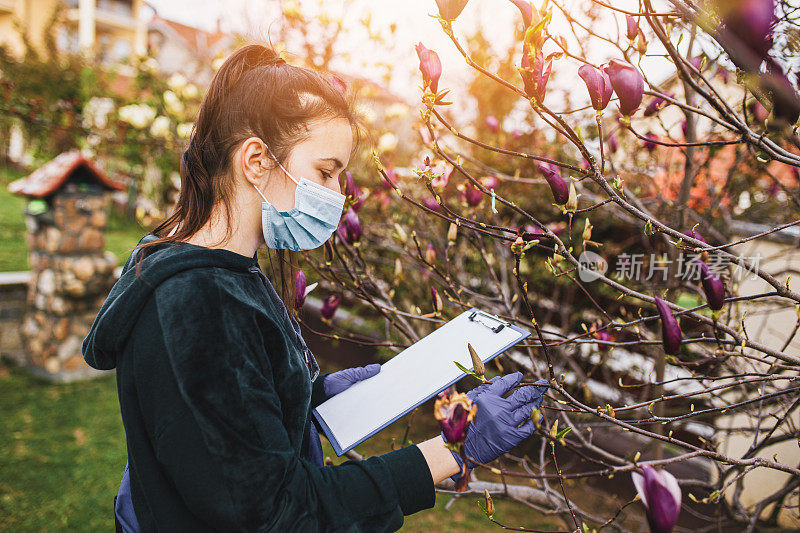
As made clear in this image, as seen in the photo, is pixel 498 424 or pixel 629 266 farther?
pixel 629 266

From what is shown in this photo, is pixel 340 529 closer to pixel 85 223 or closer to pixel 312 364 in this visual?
pixel 312 364

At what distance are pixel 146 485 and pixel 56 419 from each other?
3187mm

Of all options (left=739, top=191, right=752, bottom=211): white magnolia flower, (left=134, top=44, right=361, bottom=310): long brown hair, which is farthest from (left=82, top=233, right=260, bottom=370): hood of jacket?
(left=739, top=191, right=752, bottom=211): white magnolia flower

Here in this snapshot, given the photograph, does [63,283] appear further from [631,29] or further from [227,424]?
[631,29]

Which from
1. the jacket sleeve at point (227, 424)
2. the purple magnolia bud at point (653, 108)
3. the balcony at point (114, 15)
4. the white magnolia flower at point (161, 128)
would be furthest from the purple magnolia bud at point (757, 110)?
the balcony at point (114, 15)

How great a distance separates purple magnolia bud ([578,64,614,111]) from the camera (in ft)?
3.52

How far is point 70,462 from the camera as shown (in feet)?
10.5

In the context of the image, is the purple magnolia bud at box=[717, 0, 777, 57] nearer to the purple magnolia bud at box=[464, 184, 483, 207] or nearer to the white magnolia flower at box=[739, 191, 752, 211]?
the purple magnolia bud at box=[464, 184, 483, 207]

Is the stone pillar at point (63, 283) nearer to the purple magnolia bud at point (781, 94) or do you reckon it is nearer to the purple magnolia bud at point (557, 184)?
the purple magnolia bud at point (557, 184)

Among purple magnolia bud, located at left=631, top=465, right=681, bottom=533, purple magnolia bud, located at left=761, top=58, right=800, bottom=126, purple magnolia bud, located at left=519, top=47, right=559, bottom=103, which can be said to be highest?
purple magnolia bud, located at left=761, top=58, right=800, bottom=126

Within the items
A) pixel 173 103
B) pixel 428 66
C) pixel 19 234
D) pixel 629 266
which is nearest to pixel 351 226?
pixel 428 66

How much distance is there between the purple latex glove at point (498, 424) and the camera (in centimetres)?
121

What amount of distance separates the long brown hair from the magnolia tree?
306 mm

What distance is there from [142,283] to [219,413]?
32 cm
